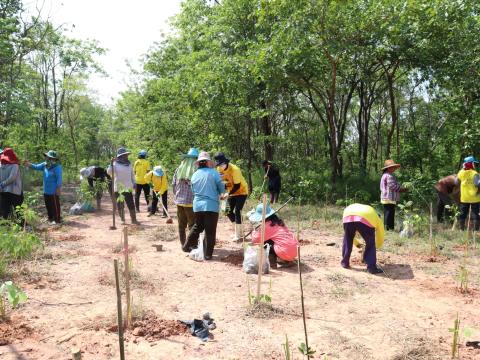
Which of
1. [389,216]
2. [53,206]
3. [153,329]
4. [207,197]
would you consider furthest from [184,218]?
[389,216]

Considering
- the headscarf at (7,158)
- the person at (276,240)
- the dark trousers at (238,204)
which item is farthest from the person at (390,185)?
the headscarf at (7,158)

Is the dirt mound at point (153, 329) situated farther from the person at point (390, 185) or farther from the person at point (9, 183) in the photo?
the person at point (390, 185)

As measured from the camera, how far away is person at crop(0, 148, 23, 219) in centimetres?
769

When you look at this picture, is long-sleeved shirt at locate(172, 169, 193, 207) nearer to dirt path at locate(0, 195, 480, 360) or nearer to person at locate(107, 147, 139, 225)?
dirt path at locate(0, 195, 480, 360)

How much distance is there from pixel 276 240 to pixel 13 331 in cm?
344

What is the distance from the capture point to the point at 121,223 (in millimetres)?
9609

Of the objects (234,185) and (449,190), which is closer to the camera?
(234,185)

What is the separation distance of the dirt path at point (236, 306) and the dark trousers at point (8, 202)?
1601mm

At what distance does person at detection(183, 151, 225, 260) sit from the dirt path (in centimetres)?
43

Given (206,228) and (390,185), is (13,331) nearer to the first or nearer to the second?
(206,228)

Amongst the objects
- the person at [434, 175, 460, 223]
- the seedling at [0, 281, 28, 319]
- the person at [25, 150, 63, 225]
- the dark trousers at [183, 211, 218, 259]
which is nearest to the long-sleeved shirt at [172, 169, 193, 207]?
the dark trousers at [183, 211, 218, 259]

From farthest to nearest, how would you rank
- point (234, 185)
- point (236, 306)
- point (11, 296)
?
point (234, 185), point (236, 306), point (11, 296)

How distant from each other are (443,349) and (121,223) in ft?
24.6

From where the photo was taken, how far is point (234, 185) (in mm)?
7609
